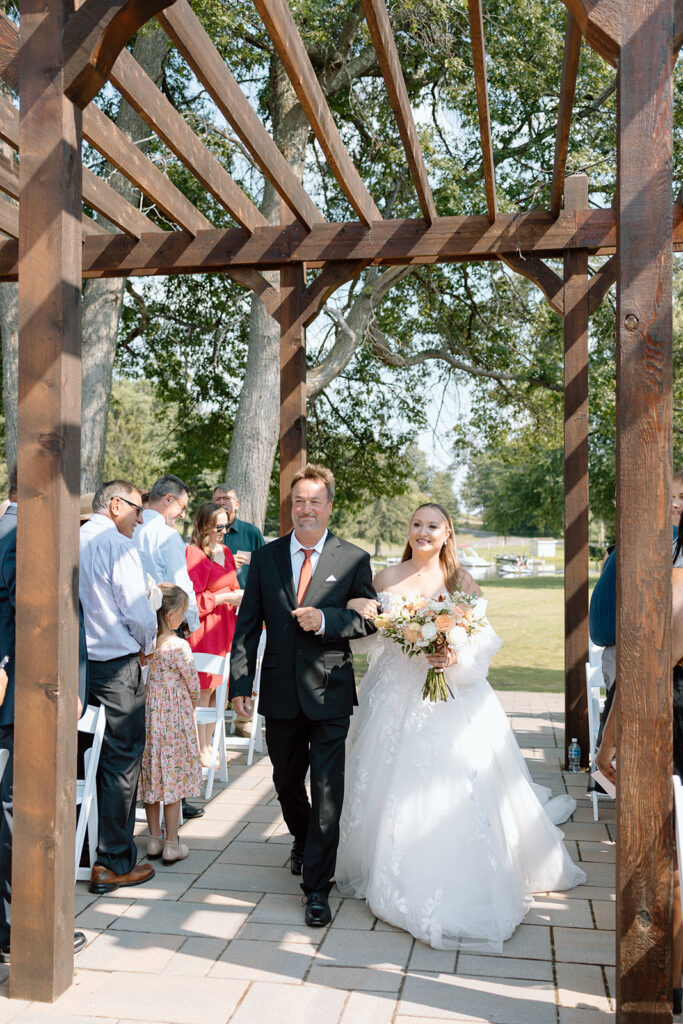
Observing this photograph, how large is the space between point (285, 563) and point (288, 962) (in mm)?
1750

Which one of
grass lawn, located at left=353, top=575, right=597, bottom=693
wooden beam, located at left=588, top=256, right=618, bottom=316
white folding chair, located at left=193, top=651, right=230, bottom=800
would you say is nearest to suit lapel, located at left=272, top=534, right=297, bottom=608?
white folding chair, located at left=193, top=651, right=230, bottom=800

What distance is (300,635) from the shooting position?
4.37m

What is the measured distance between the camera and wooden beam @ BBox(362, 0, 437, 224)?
160 inches

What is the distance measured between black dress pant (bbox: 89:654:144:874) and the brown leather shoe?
27 millimetres

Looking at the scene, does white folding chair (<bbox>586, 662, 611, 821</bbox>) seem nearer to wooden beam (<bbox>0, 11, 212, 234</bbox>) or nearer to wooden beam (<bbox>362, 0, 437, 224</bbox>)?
wooden beam (<bbox>362, 0, 437, 224</bbox>)

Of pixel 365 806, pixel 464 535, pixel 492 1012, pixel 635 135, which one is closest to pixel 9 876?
pixel 365 806

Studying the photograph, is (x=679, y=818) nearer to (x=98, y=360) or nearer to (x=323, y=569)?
(x=323, y=569)

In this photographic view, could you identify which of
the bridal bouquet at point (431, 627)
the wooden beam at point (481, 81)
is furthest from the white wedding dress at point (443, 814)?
the wooden beam at point (481, 81)

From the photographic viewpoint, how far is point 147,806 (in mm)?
4984

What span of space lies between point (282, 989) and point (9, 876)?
3.91 feet

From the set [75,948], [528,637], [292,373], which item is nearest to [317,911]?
[75,948]

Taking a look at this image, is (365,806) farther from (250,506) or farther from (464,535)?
(464,535)

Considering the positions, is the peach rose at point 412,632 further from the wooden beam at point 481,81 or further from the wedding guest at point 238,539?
the wedding guest at point 238,539

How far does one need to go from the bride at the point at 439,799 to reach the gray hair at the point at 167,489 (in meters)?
2.02
